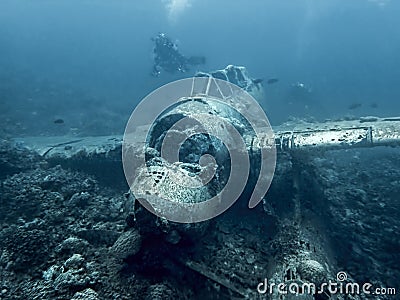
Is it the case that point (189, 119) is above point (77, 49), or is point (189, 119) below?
below

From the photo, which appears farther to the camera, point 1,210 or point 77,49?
point 77,49

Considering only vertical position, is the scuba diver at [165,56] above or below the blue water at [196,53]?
below

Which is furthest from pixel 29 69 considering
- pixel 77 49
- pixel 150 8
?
pixel 150 8

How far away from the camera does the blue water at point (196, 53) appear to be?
21.9 metres

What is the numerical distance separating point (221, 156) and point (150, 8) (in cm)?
5126

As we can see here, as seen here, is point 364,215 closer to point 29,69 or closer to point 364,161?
point 364,161

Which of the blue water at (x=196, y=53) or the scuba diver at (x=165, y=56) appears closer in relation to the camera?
the scuba diver at (x=165, y=56)

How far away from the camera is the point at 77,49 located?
1791 inches

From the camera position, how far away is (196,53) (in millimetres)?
36500

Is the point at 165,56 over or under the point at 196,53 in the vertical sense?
under

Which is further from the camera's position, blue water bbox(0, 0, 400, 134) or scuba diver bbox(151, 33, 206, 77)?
blue water bbox(0, 0, 400, 134)

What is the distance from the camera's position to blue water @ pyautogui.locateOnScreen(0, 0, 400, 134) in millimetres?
21891

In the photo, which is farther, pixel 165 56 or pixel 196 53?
pixel 196 53

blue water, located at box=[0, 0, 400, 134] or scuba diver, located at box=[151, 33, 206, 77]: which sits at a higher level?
blue water, located at box=[0, 0, 400, 134]
